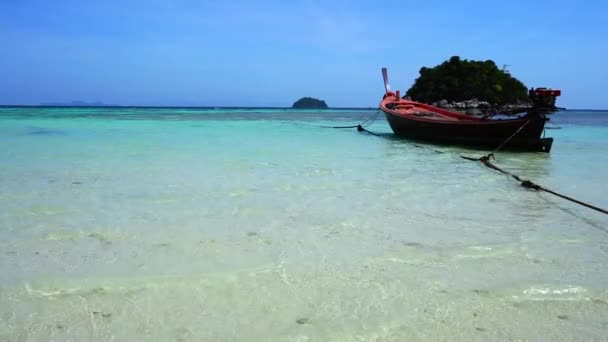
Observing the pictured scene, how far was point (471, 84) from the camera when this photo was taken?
54.7 m

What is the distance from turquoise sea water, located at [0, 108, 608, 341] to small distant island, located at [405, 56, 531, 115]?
5080cm

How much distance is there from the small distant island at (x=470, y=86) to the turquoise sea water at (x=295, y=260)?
167 ft

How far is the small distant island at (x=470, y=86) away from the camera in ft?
179

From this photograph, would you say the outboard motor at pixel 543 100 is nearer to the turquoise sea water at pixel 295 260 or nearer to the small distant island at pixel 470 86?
the turquoise sea water at pixel 295 260

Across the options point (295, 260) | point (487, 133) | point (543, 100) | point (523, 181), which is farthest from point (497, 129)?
point (295, 260)

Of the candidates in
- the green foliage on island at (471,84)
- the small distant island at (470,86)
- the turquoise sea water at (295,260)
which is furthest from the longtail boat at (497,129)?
the green foliage on island at (471,84)

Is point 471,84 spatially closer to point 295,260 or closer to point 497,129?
point 497,129

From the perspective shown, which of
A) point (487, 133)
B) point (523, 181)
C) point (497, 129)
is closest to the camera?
point (523, 181)

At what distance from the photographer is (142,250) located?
9.77 ft

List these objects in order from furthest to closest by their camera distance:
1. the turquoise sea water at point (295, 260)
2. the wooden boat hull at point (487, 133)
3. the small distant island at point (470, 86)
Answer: the small distant island at point (470, 86) < the wooden boat hull at point (487, 133) < the turquoise sea water at point (295, 260)

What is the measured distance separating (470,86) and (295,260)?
5655 cm

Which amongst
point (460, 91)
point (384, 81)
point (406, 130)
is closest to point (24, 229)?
point (406, 130)

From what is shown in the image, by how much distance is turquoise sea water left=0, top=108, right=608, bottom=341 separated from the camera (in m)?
2.02

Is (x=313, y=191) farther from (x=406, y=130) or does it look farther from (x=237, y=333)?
(x=406, y=130)
